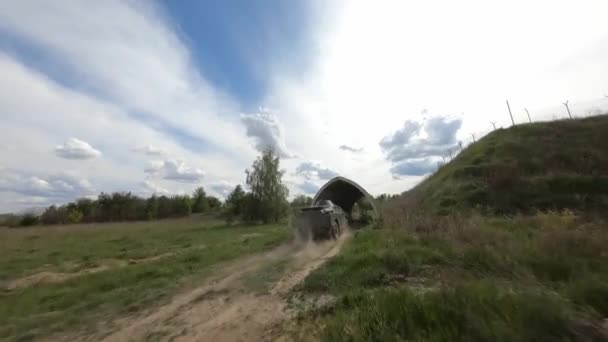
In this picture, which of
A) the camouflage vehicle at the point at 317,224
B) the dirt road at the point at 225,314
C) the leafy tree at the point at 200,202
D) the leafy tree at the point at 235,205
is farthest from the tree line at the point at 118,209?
the dirt road at the point at 225,314

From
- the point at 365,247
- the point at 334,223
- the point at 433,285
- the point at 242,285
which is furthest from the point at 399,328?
the point at 334,223

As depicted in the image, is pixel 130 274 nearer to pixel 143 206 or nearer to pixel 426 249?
pixel 426 249

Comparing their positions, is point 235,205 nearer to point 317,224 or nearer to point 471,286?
point 317,224

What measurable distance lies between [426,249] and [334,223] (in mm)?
8589

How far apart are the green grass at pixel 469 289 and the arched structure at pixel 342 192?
15896 mm

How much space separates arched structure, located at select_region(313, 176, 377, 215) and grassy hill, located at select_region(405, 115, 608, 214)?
5.28m

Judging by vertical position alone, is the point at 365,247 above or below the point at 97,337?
above

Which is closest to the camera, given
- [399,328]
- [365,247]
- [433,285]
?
[399,328]

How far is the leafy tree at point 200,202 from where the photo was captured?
207ft

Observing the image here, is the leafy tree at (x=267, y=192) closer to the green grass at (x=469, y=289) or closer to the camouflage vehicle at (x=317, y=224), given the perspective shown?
the camouflage vehicle at (x=317, y=224)

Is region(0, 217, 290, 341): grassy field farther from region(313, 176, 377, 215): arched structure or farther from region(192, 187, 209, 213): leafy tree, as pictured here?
region(192, 187, 209, 213): leafy tree

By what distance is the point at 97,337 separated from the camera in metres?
5.28

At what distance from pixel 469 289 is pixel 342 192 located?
25757 millimetres

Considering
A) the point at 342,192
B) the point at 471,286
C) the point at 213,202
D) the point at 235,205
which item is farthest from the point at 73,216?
the point at 471,286
